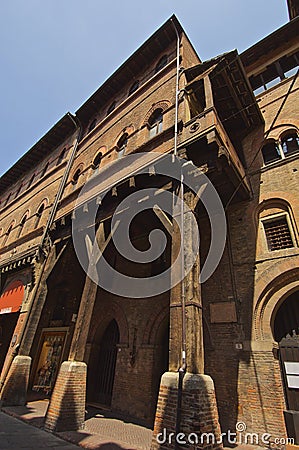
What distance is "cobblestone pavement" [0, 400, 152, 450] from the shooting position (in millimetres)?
4727

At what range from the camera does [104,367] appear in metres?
9.23

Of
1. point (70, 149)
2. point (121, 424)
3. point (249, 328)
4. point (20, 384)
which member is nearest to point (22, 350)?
point (20, 384)

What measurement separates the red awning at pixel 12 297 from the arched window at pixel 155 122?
26.9 feet

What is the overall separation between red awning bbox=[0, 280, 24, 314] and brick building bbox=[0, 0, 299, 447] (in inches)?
3.6

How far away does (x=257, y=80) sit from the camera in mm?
10344

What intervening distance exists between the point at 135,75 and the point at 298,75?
24.6 ft

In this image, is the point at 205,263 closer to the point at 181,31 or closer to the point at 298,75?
the point at 298,75

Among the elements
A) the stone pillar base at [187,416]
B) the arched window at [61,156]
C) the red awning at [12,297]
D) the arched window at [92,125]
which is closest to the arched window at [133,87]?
the arched window at [92,125]

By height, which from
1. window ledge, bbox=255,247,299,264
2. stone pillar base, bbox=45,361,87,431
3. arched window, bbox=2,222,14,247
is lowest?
stone pillar base, bbox=45,361,87,431

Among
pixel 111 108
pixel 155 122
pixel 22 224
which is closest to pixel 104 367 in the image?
pixel 155 122

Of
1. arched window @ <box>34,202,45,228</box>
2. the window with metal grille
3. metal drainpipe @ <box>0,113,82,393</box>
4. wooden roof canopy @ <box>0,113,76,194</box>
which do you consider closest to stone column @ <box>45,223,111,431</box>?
metal drainpipe @ <box>0,113,82,393</box>

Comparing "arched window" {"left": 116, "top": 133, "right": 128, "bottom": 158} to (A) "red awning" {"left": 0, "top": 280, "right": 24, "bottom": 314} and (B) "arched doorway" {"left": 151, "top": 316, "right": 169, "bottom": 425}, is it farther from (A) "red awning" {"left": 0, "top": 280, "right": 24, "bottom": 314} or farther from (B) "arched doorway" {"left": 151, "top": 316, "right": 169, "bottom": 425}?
(A) "red awning" {"left": 0, "top": 280, "right": 24, "bottom": 314}

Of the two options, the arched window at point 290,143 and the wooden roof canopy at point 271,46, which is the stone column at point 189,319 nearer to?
the arched window at point 290,143

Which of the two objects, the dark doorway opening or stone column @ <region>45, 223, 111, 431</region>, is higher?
the dark doorway opening
